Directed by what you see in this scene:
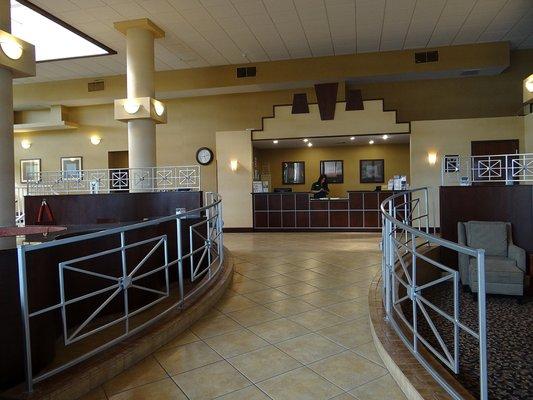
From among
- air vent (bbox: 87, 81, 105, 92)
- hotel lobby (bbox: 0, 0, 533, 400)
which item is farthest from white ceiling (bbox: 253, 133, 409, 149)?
air vent (bbox: 87, 81, 105, 92)

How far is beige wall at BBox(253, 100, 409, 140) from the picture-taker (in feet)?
32.0

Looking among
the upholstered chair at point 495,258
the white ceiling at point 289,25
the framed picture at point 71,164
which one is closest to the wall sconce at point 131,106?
the white ceiling at point 289,25

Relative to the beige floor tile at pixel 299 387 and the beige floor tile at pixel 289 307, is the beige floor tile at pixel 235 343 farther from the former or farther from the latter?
the beige floor tile at pixel 289 307

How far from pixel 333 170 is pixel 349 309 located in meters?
8.54

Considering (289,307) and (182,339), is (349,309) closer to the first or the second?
(289,307)

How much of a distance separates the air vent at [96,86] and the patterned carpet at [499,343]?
10.1m

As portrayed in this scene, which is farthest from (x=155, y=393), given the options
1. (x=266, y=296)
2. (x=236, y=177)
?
(x=236, y=177)

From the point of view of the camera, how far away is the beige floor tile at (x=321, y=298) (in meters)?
4.23

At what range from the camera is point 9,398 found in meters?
2.14

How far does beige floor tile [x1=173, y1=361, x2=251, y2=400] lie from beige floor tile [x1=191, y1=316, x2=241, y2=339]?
0.63 m

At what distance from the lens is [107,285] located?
12.4ft

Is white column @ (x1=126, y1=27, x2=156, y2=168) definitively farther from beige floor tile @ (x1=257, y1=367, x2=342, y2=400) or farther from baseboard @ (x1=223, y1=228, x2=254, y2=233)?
beige floor tile @ (x1=257, y1=367, x2=342, y2=400)

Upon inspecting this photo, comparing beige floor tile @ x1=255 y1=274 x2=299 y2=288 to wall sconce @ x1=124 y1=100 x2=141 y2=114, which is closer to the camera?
beige floor tile @ x1=255 y1=274 x2=299 y2=288

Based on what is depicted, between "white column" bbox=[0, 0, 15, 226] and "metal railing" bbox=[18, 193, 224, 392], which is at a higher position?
"white column" bbox=[0, 0, 15, 226]
